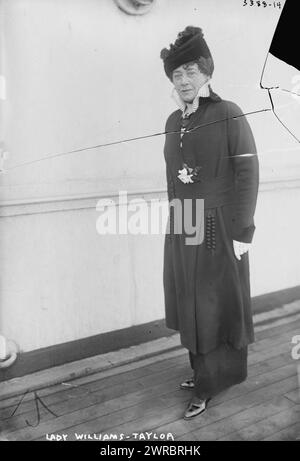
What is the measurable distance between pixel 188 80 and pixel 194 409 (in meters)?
1.77

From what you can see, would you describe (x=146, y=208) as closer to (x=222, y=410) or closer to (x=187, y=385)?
(x=187, y=385)

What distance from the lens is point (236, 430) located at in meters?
2.26

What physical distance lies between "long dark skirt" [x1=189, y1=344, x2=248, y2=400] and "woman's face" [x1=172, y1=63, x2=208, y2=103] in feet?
4.54

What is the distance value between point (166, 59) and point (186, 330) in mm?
1465

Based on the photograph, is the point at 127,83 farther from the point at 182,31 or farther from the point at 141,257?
the point at 141,257

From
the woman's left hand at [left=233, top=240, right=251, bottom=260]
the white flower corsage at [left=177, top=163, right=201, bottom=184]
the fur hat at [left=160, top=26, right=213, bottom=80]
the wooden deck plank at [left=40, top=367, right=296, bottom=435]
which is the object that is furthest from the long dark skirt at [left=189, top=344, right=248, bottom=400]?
the fur hat at [left=160, top=26, right=213, bottom=80]

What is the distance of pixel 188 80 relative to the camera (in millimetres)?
2289

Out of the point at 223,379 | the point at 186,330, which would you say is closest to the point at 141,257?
the point at 186,330

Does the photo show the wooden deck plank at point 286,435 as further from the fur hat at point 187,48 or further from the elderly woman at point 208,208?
the fur hat at point 187,48

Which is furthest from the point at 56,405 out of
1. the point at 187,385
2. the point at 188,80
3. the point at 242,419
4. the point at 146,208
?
the point at 188,80

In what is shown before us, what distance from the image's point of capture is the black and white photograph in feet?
7.51

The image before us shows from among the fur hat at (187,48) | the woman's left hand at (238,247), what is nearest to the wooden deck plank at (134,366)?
the woman's left hand at (238,247)

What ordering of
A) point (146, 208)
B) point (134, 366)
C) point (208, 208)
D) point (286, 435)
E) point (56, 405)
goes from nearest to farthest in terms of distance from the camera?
point (286, 435) → point (208, 208) → point (56, 405) → point (146, 208) → point (134, 366)
